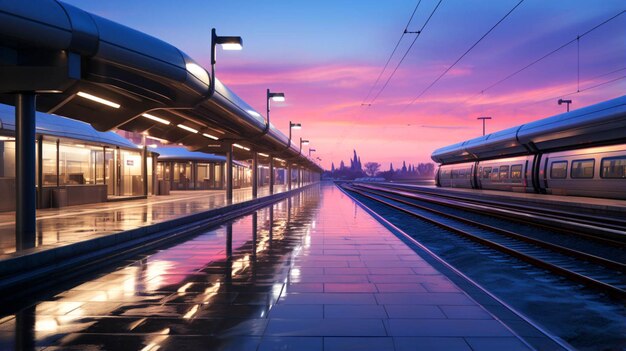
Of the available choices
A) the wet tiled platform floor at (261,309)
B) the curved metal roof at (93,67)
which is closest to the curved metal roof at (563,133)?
the wet tiled platform floor at (261,309)

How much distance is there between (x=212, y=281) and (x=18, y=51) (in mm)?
5177

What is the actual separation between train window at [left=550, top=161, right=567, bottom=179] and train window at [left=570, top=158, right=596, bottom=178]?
27.6 inches

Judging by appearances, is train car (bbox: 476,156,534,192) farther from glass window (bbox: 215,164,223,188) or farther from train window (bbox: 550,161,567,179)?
glass window (bbox: 215,164,223,188)

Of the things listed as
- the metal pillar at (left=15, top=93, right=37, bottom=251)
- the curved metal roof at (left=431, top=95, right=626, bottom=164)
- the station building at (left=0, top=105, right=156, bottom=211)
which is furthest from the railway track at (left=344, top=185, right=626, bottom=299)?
the station building at (left=0, top=105, right=156, bottom=211)

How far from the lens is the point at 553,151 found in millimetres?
24375

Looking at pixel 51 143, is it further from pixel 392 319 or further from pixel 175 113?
pixel 392 319

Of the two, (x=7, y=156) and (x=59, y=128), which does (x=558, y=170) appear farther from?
(x=7, y=156)

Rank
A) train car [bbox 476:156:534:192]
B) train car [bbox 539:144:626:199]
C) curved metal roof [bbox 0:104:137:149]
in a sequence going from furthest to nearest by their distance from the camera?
train car [bbox 476:156:534:192]
train car [bbox 539:144:626:199]
curved metal roof [bbox 0:104:137:149]

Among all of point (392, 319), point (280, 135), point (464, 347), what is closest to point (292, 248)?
point (392, 319)

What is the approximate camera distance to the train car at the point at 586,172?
18.3 meters

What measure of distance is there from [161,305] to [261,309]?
1.21m

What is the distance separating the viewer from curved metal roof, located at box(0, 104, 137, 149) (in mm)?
16062

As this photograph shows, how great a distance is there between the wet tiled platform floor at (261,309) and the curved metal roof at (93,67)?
12.3ft

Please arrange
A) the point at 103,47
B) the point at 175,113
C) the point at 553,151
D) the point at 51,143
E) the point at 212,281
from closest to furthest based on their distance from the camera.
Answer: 1. the point at 212,281
2. the point at 103,47
3. the point at 175,113
4. the point at 51,143
5. the point at 553,151
